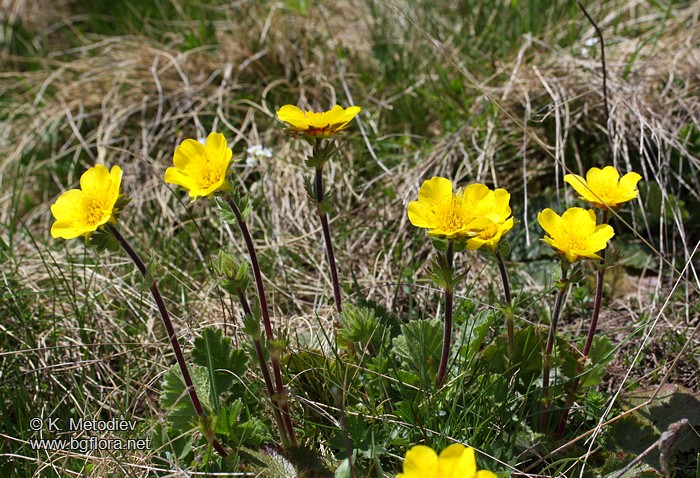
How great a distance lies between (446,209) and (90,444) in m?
1.20

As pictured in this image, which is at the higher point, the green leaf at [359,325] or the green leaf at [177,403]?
the green leaf at [359,325]

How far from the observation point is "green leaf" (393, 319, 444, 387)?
1.91m

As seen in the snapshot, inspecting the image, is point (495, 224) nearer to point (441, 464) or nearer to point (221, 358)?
point (441, 464)

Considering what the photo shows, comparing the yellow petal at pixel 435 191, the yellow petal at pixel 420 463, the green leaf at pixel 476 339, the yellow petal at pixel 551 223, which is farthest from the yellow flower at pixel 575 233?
the yellow petal at pixel 420 463

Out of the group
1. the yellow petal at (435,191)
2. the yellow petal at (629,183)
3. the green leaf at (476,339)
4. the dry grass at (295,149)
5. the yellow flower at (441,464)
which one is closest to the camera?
the yellow flower at (441,464)

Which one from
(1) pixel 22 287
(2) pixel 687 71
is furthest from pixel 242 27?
(2) pixel 687 71

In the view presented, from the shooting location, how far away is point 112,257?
2947mm

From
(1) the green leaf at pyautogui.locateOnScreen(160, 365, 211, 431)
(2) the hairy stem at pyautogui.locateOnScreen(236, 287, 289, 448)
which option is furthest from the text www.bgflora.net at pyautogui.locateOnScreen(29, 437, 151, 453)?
(2) the hairy stem at pyautogui.locateOnScreen(236, 287, 289, 448)

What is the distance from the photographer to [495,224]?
1.75 m

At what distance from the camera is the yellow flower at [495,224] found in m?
1.71

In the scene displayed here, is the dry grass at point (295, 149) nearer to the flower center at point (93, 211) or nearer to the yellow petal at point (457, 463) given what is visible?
the flower center at point (93, 211)

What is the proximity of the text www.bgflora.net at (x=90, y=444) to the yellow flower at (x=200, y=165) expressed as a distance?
29.6 inches

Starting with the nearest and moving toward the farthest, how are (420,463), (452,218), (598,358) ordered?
(420,463) < (452,218) < (598,358)

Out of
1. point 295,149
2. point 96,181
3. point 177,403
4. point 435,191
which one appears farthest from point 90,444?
point 295,149
